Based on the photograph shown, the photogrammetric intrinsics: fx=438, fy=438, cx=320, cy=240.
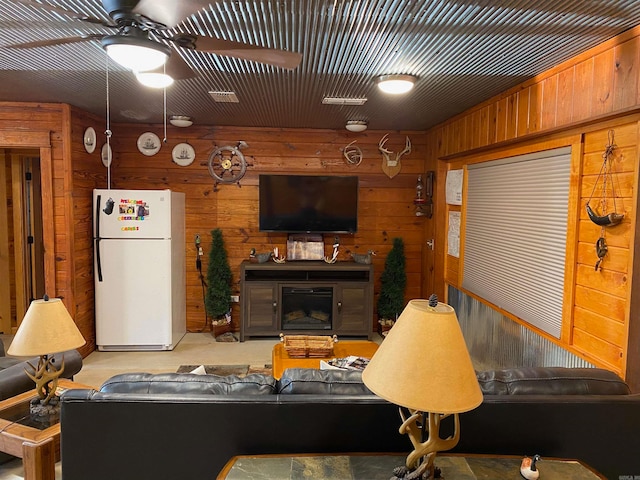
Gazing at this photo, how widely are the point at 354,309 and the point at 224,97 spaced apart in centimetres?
275

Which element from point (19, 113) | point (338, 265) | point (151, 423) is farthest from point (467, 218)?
point (19, 113)

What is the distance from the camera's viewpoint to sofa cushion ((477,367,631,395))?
75.7 inches

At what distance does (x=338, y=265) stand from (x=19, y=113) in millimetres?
3527

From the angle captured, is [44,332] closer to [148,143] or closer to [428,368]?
[428,368]

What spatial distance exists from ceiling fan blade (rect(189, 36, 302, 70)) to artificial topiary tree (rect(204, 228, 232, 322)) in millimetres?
3395

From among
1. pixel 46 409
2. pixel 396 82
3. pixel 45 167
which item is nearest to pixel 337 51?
pixel 396 82

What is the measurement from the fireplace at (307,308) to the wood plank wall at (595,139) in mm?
2726

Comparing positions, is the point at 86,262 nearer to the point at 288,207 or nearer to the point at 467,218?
the point at 288,207

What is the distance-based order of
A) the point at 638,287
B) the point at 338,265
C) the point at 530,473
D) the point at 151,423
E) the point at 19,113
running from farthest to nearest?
1. the point at 338,265
2. the point at 19,113
3. the point at 638,287
4. the point at 151,423
5. the point at 530,473

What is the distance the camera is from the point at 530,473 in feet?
4.85

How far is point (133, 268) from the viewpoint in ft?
15.0

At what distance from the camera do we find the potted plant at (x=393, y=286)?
527cm

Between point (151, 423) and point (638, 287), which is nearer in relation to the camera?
point (151, 423)

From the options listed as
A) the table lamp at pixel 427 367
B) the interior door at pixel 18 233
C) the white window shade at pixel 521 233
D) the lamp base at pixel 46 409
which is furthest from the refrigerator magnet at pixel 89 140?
the table lamp at pixel 427 367
